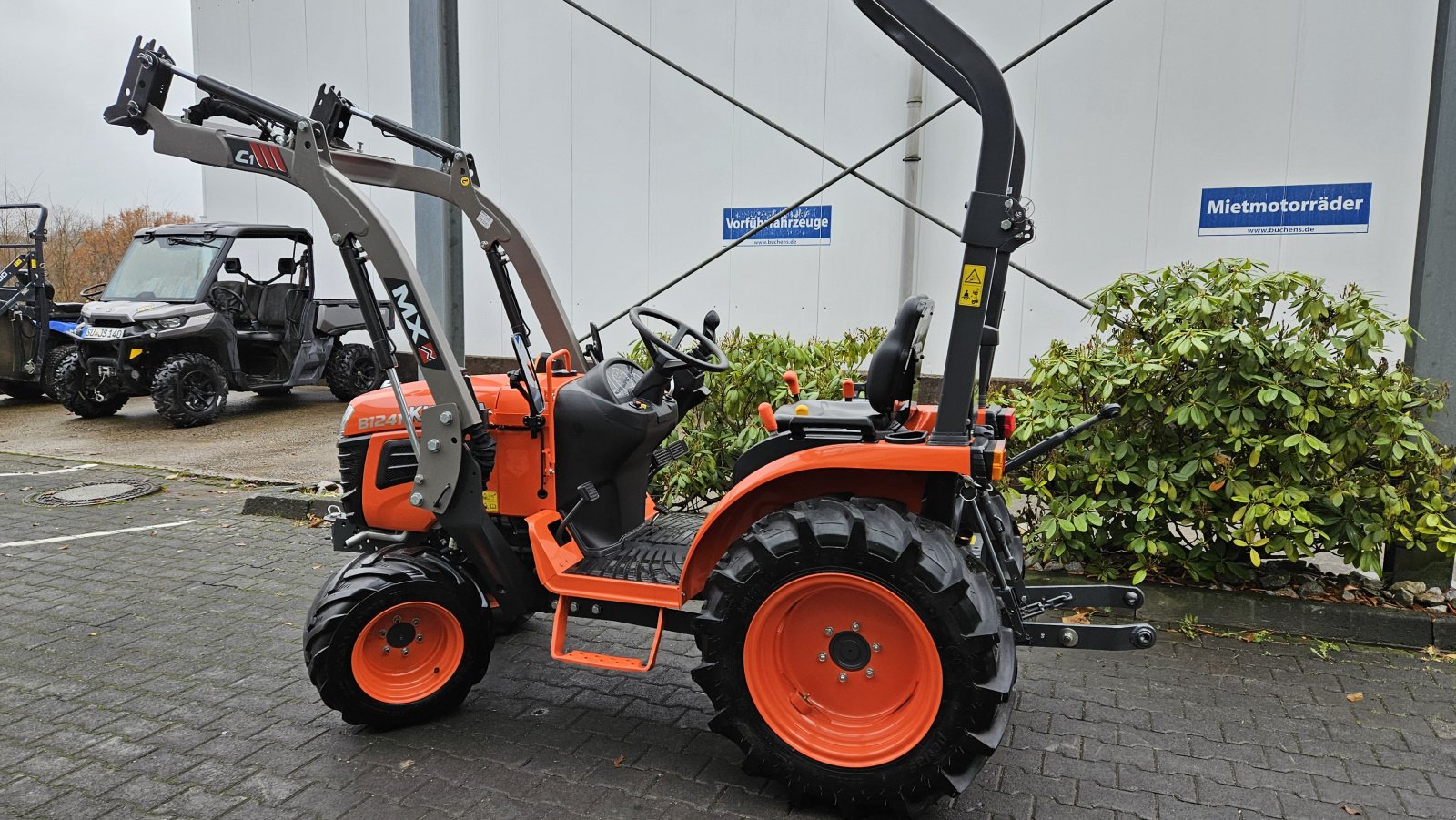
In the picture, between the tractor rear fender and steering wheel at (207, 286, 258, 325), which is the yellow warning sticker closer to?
the tractor rear fender

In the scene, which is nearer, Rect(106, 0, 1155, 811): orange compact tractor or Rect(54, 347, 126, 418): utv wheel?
Rect(106, 0, 1155, 811): orange compact tractor

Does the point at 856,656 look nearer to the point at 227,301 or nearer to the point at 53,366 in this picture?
the point at 227,301

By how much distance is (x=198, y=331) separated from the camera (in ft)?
33.3

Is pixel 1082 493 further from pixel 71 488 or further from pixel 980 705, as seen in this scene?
pixel 71 488

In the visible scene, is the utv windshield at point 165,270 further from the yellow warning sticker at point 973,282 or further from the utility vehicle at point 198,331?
the yellow warning sticker at point 973,282

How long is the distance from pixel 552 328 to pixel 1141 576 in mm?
2957

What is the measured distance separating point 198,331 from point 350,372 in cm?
189

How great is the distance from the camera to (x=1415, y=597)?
443cm

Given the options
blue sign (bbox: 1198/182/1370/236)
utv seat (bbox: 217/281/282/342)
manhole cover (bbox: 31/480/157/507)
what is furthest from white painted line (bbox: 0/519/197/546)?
blue sign (bbox: 1198/182/1370/236)

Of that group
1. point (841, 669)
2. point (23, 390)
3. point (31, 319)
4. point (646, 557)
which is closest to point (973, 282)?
point (841, 669)

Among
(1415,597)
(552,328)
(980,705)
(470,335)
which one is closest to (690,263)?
(470,335)

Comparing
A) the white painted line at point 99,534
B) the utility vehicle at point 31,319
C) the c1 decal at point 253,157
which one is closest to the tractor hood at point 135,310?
the utility vehicle at point 31,319

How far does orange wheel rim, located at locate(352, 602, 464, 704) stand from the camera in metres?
3.39

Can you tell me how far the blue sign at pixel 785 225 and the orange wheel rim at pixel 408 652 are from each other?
20.2 ft
